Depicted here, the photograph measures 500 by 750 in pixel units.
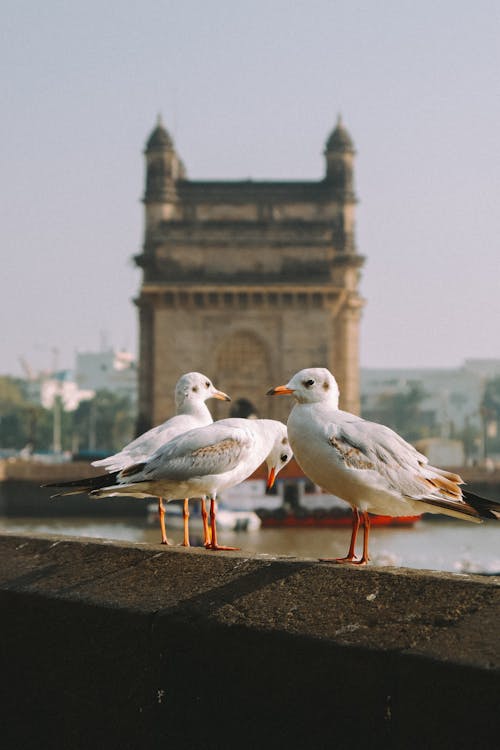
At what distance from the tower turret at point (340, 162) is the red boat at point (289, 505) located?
13612 mm

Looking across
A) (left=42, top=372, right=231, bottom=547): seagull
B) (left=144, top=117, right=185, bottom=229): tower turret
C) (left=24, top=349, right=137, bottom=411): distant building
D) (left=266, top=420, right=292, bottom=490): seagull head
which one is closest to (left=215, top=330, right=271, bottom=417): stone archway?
(left=144, top=117, right=185, bottom=229): tower turret

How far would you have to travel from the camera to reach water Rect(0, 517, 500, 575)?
32.2 m

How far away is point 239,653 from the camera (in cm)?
Answer: 313

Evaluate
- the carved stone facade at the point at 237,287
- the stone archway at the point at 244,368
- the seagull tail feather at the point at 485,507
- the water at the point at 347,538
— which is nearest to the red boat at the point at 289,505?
the water at the point at 347,538

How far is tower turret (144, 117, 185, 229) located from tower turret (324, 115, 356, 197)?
6.72 metres

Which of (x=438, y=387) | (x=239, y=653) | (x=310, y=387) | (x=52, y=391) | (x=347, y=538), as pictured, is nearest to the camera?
(x=239, y=653)

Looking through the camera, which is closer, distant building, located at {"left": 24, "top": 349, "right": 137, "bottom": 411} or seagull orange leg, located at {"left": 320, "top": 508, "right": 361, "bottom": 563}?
seagull orange leg, located at {"left": 320, "top": 508, "right": 361, "bottom": 563}

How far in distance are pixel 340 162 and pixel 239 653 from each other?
2022 inches

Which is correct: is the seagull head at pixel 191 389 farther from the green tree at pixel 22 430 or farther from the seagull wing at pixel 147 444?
the green tree at pixel 22 430

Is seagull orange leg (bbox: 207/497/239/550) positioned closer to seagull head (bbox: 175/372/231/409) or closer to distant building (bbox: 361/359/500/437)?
seagull head (bbox: 175/372/231/409)

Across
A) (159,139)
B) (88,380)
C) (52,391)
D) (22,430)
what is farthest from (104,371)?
(159,139)

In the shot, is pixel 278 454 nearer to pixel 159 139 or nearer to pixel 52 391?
pixel 159 139

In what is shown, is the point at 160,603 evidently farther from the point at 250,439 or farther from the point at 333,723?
the point at 250,439

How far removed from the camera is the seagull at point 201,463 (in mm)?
4082
